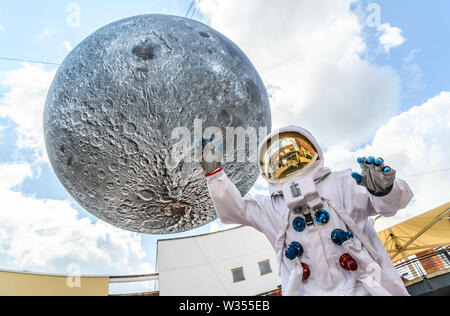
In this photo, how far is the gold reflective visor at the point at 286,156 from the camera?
1850 millimetres

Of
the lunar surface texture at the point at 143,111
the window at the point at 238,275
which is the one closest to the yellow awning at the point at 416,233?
the window at the point at 238,275

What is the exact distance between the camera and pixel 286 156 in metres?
1.86

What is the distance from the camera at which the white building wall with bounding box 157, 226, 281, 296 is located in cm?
901

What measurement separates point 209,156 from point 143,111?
500mm

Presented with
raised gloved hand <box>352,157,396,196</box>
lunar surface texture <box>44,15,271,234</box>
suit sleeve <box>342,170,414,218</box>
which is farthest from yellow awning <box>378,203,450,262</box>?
lunar surface texture <box>44,15,271,234</box>

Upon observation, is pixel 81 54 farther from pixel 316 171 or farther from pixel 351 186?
pixel 351 186

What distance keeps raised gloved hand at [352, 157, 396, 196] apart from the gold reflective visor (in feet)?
1.32

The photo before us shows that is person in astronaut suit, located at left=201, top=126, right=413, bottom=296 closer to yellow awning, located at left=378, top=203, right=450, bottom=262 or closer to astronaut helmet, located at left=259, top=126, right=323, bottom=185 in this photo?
astronaut helmet, located at left=259, top=126, right=323, bottom=185

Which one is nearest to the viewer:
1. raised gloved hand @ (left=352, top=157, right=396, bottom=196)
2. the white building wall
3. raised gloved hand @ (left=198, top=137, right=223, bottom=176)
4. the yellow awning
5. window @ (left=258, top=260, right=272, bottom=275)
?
raised gloved hand @ (left=352, top=157, right=396, bottom=196)

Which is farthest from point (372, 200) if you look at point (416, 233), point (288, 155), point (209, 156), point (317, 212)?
point (416, 233)
